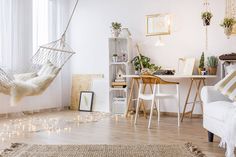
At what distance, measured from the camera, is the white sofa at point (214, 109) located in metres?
3.07

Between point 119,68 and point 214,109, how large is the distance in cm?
303

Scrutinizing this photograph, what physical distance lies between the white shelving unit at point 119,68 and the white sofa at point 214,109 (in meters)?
2.36

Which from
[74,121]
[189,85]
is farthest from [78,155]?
[189,85]

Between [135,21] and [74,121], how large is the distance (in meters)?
2.23

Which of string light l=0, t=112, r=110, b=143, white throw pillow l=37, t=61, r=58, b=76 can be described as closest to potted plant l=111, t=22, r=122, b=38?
string light l=0, t=112, r=110, b=143

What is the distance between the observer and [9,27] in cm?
540

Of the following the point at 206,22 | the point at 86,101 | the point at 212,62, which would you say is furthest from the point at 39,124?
the point at 206,22

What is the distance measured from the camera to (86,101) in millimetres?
6434

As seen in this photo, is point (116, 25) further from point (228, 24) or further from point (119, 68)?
point (228, 24)

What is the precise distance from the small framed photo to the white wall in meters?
0.46

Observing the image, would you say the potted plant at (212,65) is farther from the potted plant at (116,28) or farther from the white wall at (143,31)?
the potted plant at (116,28)

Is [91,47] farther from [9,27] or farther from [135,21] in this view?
[9,27]

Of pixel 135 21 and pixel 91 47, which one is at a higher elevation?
pixel 135 21

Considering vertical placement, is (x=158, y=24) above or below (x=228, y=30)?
above
